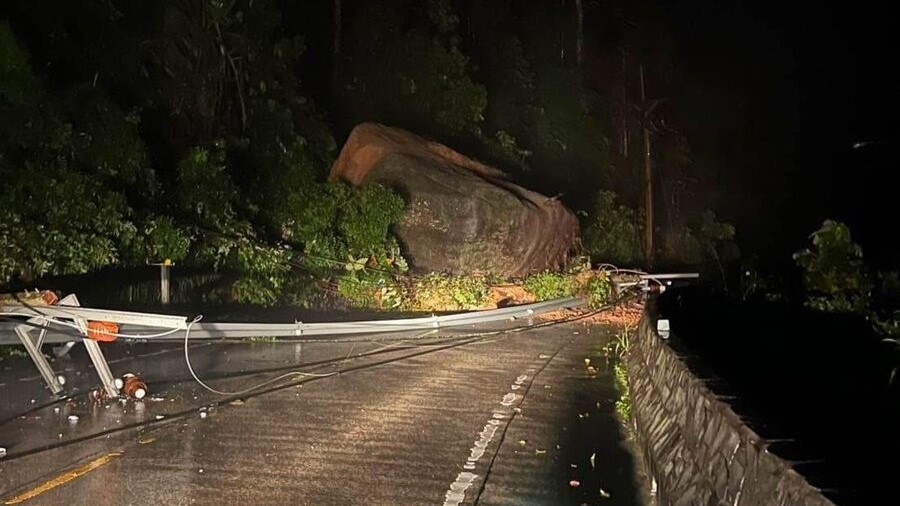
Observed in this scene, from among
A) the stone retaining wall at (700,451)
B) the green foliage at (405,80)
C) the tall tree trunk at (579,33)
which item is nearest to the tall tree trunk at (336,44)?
the green foliage at (405,80)

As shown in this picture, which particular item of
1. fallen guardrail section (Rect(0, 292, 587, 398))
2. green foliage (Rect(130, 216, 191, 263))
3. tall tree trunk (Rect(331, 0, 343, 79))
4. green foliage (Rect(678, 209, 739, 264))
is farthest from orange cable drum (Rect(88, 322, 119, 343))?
green foliage (Rect(678, 209, 739, 264))

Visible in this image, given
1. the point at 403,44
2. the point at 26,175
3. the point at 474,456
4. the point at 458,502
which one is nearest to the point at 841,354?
the point at 474,456

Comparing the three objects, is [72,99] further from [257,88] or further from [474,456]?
[474,456]

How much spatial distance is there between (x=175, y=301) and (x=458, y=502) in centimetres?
1180

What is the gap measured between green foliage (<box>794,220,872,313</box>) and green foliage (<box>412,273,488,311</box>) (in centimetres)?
717

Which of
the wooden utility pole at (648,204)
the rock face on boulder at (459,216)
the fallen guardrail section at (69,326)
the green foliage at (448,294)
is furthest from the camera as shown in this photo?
the wooden utility pole at (648,204)

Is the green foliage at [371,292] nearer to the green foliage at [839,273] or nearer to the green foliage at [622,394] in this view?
the green foliage at [622,394]

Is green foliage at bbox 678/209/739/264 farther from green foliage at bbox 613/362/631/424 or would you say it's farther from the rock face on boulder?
green foliage at bbox 613/362/631/424

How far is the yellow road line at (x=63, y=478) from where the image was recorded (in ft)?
21.3

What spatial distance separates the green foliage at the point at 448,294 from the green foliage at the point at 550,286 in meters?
1.78

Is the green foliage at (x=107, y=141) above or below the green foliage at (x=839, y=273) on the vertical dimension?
above

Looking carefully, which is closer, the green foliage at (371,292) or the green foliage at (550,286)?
the green foliage at (371,292)

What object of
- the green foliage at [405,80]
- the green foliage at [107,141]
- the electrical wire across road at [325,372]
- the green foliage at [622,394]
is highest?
the green foliage at [405,80]

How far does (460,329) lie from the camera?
18.2m
